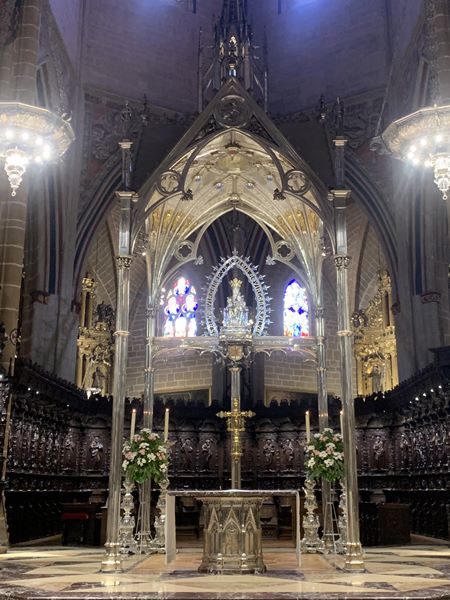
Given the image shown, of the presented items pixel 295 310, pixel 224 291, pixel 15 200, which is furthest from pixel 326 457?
pixel 295 310

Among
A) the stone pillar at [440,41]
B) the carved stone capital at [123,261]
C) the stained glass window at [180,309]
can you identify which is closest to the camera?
the carved stone capital at [123,261]

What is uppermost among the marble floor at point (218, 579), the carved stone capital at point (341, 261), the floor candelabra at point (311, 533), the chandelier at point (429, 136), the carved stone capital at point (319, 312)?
the chandelier at point (429, 136)

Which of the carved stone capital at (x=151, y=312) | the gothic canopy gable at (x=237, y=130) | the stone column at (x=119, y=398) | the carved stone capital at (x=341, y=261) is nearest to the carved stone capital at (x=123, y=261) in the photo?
the stone column at (x=119, y=398)

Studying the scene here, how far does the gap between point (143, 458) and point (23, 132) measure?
17.9ft

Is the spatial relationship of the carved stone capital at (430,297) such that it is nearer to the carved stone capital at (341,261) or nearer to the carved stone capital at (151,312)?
the carved stone capital at (151,312)

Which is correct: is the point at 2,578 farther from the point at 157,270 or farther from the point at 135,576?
the point at 157,270

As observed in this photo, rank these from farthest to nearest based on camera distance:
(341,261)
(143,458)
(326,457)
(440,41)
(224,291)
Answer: (224,291) < (440,41) < (326,457) < (143,458) < (341,261)

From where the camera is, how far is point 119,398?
10.4m

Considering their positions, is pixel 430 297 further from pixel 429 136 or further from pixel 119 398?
pixel 119 398

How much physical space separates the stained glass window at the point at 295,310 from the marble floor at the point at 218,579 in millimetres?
14513

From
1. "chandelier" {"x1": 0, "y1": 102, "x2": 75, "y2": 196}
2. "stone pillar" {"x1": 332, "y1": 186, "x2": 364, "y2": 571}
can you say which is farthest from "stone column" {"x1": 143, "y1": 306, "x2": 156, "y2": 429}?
"chandelier" {"x1": 0, "y1": 102, "x2": 75, "y2": 196}

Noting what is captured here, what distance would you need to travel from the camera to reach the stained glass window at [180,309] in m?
26.6

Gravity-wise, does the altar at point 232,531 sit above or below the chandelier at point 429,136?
below

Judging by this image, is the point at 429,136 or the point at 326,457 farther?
the point at 326,457
